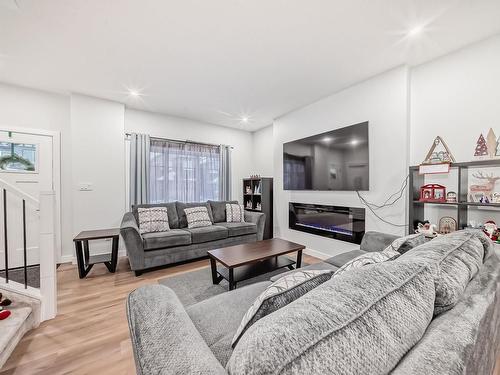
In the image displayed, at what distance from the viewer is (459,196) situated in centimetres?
211

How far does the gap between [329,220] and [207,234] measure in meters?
1.94

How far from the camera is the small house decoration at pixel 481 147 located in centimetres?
203

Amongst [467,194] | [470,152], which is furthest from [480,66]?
[467,194]

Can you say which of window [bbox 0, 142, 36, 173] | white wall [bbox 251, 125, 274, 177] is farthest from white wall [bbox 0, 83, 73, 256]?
white wall [bbox 251, 125, 274, 177]

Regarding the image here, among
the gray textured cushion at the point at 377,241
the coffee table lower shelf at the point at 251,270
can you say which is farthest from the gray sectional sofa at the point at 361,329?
the coffee table lower shelf at the point at 251,270

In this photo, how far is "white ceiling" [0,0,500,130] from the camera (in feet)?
5.61

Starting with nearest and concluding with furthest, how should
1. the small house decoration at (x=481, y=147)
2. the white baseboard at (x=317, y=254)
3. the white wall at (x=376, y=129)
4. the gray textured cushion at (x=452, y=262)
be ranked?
the gray textured cushion at (x=452, y=262) < the small house decoration at (x=481, y=147) < the white wall at (x=376, y=129) < the white baseboard at (x=317, y=254)

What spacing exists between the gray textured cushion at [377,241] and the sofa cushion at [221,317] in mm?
1410

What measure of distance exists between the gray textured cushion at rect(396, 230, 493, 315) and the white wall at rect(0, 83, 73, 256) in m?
4.27

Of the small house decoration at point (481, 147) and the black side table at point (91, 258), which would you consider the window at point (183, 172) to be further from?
the small house decoration at point (481, 147)

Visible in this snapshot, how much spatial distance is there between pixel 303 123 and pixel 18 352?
Answer: 13.6 ft

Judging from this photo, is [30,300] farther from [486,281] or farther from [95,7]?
[486,281]

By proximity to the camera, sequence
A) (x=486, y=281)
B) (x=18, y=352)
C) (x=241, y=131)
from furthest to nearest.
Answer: (x=241, y=131) < (x=18, y=352) < (x=486, y=281)

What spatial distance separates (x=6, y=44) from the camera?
2.13 m
